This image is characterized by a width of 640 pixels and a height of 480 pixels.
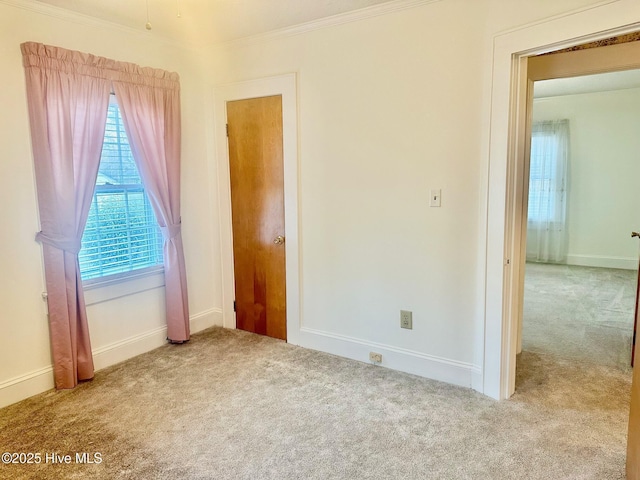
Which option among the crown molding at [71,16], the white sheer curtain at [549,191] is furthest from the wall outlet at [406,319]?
the white sheer curtain at [549,191]

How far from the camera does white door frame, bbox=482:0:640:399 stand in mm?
2221

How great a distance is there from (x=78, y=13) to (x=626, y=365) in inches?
178

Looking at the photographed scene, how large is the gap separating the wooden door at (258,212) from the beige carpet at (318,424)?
26.6 inches

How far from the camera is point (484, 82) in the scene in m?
2.49

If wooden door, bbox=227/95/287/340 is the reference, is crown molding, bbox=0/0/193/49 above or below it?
above

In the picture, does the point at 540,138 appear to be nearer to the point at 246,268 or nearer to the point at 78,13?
the point at 246,268

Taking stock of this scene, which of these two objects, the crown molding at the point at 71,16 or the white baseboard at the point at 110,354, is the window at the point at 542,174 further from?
the crown molding at the point at 71,16

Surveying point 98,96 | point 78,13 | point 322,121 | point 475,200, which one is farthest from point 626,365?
point 78,13

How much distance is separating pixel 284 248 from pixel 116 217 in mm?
1300

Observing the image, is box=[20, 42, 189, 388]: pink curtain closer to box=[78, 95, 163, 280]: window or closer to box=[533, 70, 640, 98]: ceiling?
box=[78, 95, 163, 280]: window

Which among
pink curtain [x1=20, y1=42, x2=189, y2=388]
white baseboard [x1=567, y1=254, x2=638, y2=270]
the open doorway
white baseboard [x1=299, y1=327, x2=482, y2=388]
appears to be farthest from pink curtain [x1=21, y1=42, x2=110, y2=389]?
white baseboard [x1=567, y1=254, x2=638, y2=270]

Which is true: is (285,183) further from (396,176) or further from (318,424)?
(318,424)

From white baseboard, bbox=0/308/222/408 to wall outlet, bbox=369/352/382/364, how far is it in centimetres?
159

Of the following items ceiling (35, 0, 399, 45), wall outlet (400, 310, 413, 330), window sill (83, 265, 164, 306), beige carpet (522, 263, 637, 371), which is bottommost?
beige carpet (522, 263, 637, 371)
